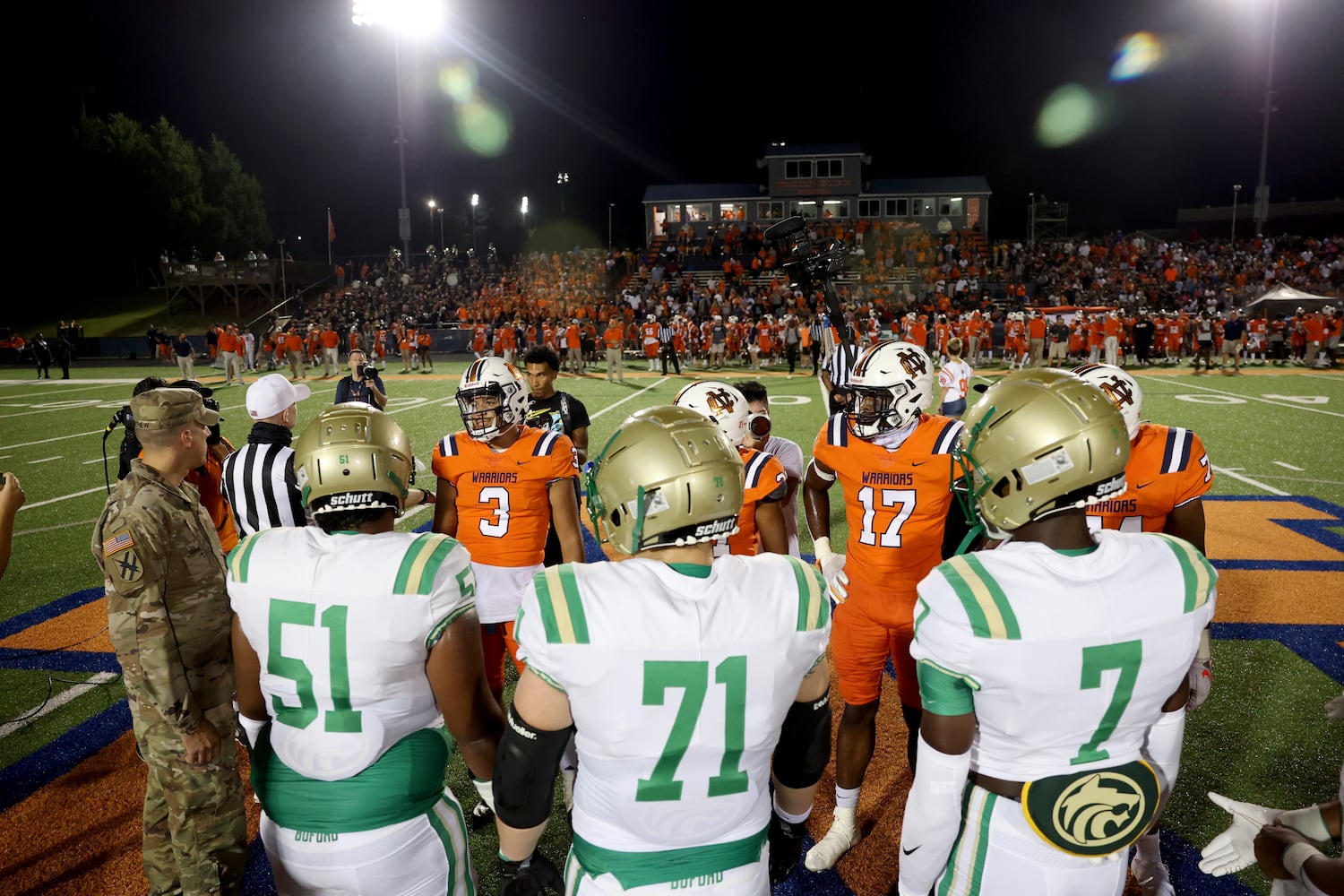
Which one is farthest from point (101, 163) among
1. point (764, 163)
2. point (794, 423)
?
point (794, 423)

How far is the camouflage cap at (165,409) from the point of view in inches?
118

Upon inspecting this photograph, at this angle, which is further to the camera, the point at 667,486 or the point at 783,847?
the point at 783,847

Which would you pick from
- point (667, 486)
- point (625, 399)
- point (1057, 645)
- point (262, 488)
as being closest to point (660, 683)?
point (667, 486)

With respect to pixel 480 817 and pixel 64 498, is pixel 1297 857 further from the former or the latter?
pixel 64 498

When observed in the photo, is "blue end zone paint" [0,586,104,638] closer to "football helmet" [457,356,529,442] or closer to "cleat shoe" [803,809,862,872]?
"football helmet" [457,356,529,442]

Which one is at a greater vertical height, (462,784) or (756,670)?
(756,670)

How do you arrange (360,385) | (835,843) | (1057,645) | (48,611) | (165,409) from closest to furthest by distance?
(1057,645) → (165,409) → (835,843) → (48,611) → (360,385)

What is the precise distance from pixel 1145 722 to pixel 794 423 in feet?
43.6

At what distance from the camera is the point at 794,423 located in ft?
49.6

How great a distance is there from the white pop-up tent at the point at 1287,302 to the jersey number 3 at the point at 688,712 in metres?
34.5

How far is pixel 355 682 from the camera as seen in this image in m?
2.01

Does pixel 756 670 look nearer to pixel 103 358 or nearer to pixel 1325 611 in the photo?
pixel 1325 611

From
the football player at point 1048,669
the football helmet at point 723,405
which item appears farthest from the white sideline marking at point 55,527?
the football player at point 1048,669

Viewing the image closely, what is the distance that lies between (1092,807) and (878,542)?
1.91m
